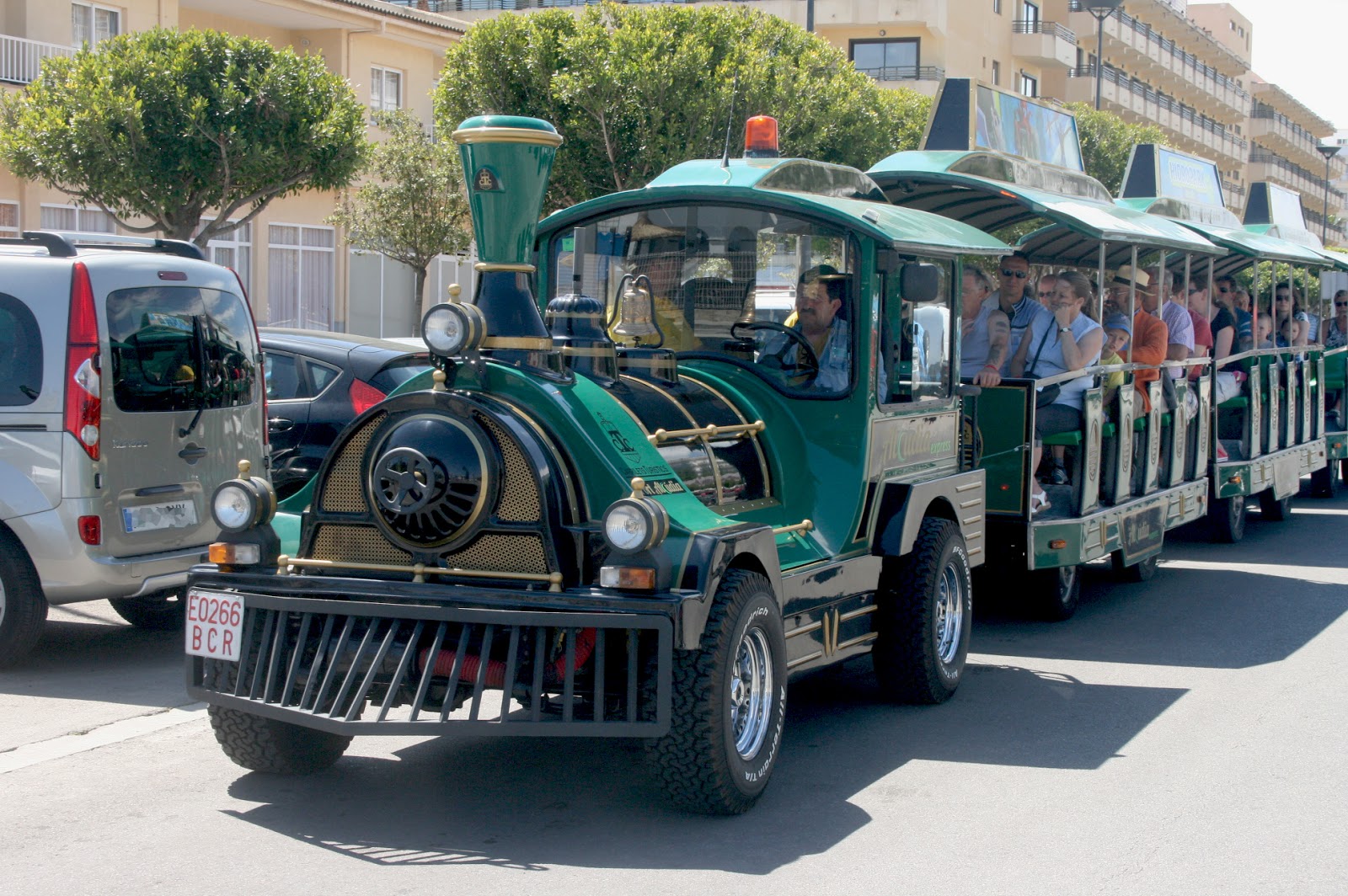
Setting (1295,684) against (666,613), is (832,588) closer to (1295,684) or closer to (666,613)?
(666,613)

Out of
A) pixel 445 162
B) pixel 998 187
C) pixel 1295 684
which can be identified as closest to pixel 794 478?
pixel 1295 684

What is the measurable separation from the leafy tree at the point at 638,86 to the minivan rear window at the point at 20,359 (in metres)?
13.5

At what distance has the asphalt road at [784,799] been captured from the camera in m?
4.50

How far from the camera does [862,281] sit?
652 cm

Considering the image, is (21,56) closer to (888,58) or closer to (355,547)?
(355,547)

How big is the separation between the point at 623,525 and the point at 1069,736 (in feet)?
8.75

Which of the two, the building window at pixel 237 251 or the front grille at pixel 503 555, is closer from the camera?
the front grille at pixel 503 555

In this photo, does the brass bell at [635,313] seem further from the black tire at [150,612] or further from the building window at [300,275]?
the building window at [300,275]

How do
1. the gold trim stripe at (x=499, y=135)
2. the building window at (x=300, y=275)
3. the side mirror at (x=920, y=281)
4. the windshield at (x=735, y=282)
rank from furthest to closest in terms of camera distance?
the building window at (x=300, y=275) → the windshield at (x=735, y=282) → the side mirror at (x=920, y=281) → the gold trim stripe at (x=499, y=135)

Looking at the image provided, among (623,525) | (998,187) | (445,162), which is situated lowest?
(623,525)

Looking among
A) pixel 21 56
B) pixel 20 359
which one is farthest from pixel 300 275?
pixel 20 359

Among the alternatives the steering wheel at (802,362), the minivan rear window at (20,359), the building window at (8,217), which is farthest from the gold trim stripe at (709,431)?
the building window at (8,217)

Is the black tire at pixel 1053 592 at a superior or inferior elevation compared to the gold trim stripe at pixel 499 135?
inferior

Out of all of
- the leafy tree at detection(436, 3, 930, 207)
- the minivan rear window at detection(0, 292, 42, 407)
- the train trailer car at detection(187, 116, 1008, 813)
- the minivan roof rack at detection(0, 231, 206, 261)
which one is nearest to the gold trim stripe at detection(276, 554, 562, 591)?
the train trailer car at detection(187, 116, 1008, 813)
